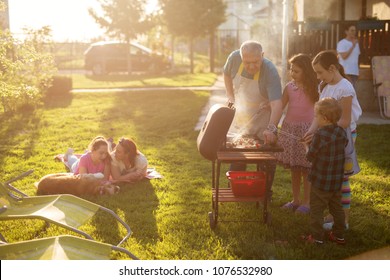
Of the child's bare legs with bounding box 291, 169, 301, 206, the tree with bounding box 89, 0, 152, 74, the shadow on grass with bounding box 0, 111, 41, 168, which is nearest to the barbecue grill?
the child's bare legs with bounding box 291, 169, 301, 206

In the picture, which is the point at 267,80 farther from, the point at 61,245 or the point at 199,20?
the point at 199,20

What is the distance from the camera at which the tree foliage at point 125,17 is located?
2273 cm

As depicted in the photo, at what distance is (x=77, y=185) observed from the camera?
235 inches

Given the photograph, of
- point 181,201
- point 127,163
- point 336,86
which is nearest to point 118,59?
point 127,163

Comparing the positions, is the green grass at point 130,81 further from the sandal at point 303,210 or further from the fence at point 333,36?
the sandal at point 303,210

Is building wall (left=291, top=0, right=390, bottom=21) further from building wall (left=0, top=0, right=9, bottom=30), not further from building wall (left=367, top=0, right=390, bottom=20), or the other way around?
building wall (left=0, top=0, right=9, bottom=30)

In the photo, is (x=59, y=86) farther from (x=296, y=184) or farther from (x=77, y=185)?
(x=296, y=184)

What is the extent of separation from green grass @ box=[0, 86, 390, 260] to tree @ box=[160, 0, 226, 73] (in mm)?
13687

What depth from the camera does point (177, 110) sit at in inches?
488

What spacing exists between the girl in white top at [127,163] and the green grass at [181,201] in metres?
0.15

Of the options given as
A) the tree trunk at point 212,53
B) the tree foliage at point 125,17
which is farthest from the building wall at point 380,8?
the tree foliage at point 125,17

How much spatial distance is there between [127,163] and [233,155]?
2.31 meters

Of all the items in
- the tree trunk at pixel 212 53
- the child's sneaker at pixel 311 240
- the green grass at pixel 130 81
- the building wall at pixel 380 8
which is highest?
the building wall at pixel 380 8
